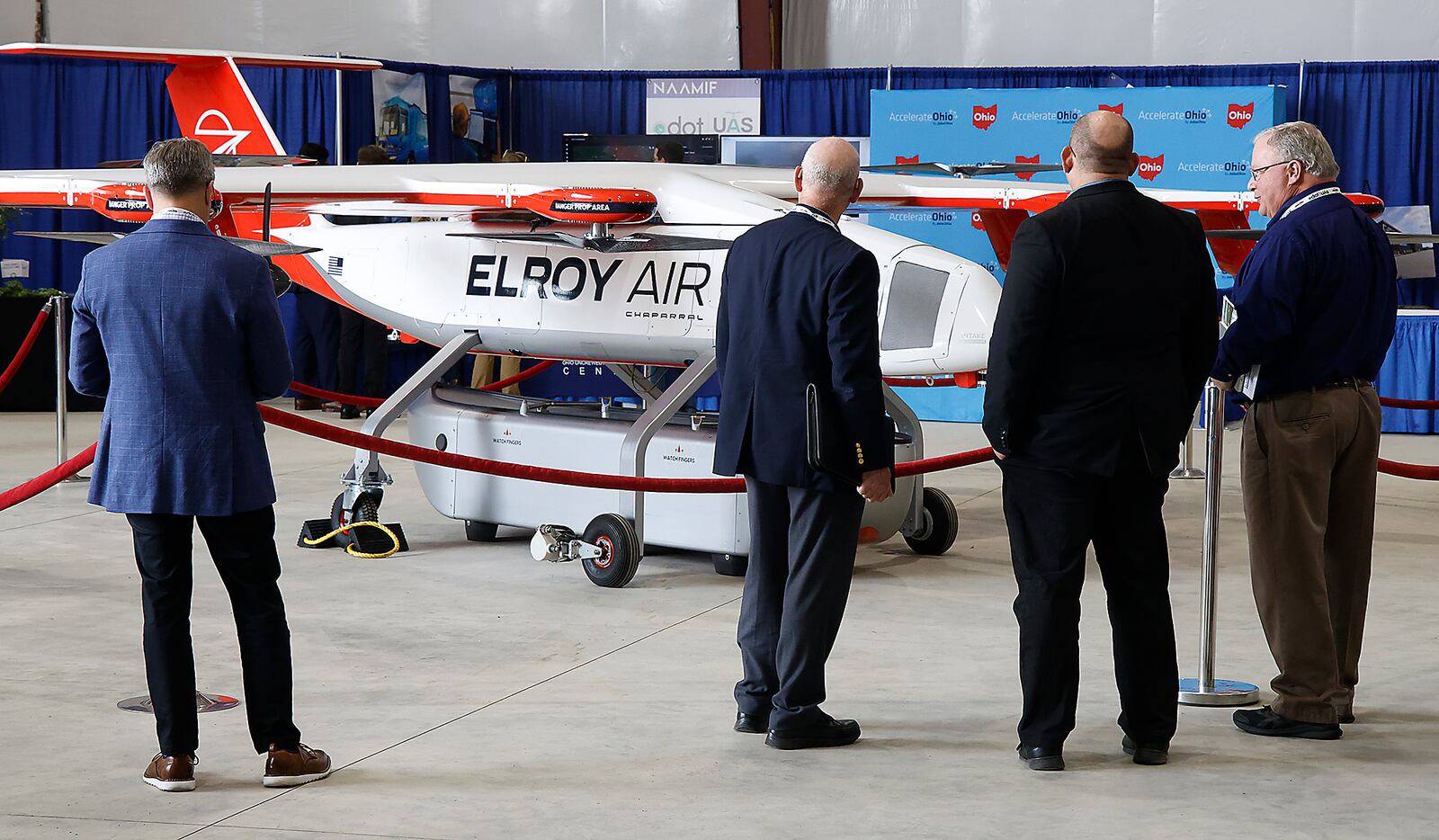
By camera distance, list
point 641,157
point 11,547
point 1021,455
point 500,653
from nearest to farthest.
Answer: point 1021,455, point 500,653, point 11,547, point 641,157

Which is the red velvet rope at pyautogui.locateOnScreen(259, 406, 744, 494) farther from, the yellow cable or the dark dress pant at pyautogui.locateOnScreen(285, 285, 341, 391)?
the dark dress pant at pyautogui.locateOnScreen(285, 285, 341, 391)

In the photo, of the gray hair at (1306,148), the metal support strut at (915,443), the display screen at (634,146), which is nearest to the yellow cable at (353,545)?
the metal support strut at (915,443)

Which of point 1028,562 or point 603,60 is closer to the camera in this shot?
point 1028,562

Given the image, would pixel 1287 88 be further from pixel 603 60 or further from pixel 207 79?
pixel 207 79

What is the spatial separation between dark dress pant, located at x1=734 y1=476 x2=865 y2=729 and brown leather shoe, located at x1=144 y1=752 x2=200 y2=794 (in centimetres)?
165

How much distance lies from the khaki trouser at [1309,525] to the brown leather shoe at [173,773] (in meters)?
3.14

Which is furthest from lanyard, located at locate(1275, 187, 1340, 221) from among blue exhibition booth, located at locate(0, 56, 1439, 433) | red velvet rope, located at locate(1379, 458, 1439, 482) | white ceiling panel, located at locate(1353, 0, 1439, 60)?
white ceiling panel, located at locate(1353, 0, 1439, 60)

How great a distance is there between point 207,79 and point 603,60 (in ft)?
19.6

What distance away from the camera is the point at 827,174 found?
4.39 meters

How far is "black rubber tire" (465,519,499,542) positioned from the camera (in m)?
8.17

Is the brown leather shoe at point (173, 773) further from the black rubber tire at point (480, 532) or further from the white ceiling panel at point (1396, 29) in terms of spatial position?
the white ceiling panel at point (1396, 29)

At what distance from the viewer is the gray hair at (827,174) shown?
14.4ft

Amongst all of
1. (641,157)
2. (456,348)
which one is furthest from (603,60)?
(456,348)

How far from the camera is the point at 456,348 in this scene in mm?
8133
